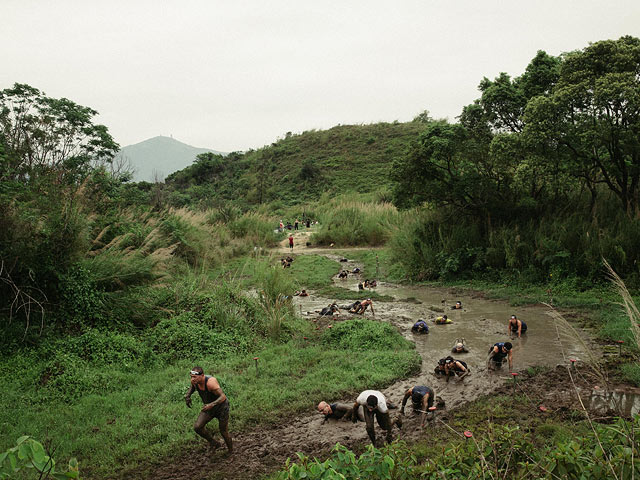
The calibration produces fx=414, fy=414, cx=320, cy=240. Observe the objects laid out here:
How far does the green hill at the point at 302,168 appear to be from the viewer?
45312 millimetres

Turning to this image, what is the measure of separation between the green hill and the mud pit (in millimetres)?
30098

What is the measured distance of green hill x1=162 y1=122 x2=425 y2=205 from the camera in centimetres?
4531

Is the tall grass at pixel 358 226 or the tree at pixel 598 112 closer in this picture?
the tree at pixel 598 112

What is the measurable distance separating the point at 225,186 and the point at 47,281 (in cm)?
4422

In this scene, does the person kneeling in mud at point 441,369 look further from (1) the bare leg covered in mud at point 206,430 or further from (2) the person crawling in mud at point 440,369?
(1) the bare leg covered in mud at point 206,430

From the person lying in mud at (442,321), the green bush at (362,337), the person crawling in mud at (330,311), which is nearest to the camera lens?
the green bush at (362,337)

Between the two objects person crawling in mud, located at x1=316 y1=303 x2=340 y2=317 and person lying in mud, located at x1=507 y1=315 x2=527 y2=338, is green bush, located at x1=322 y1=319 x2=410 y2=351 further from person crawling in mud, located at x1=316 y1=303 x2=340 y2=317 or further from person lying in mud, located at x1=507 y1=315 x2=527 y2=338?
person lying in mud, located at x1=507 y1=315 x2=527 y2=338

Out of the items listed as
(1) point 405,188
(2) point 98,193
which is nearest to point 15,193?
(2) point 98,193

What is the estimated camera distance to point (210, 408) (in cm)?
533

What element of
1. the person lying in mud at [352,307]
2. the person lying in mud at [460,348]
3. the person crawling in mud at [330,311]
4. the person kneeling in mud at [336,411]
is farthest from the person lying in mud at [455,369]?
the person crawling in mud at [330,311]

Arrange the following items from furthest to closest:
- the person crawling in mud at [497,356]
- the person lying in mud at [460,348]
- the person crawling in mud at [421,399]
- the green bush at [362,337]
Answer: the green bush at [362,337] < the person lying in mud at [460,348] < the person crawling in mud at [497,356] < the person crawling in mud at [421,399]

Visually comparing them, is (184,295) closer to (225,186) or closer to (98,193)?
(98,193)

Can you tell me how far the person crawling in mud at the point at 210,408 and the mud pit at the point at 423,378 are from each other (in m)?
0.24

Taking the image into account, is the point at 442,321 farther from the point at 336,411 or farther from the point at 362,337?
the point at 336,411
